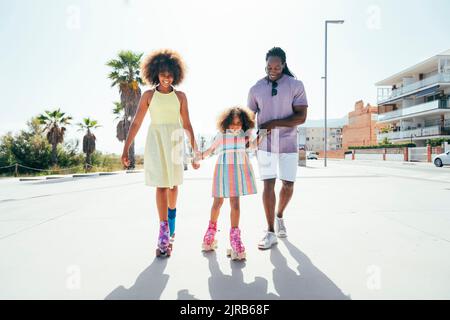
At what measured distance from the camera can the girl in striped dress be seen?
2654mm

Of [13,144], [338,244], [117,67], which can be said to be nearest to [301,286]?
[338,244]

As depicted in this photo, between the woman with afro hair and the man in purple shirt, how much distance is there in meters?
0.73

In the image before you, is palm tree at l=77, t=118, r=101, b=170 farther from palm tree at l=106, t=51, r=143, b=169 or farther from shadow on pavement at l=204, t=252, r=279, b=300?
shadow on pavement at l=204, t=252, r=279, b=300

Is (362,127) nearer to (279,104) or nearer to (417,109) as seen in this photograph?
(417,109)

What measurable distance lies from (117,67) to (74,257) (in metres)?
24.6

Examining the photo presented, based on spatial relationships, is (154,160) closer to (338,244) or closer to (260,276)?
(260,276)

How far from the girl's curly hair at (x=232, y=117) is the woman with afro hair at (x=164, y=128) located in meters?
0.38

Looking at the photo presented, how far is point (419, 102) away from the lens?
131 ft

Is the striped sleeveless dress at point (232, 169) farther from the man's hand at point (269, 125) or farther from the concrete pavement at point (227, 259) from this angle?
the concrete pavement at point (227, 259)

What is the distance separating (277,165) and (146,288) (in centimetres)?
186

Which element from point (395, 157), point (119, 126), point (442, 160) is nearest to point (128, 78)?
point (119, 126)

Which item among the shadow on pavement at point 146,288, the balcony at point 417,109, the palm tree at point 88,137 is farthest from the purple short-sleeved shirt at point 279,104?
the balcony at point 417,109

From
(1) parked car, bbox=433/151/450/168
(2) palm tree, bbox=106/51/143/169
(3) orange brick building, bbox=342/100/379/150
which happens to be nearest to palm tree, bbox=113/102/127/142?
(2) palm tree, bbox=106/51/143/169

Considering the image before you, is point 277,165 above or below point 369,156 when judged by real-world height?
above
